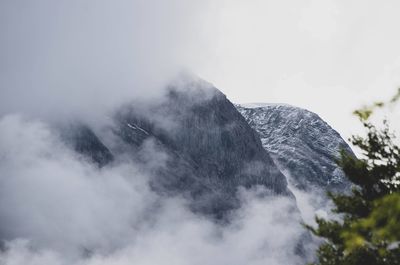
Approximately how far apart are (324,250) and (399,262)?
305cm

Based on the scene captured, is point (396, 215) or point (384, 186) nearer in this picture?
point (396, 215)

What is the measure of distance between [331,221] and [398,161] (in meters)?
3.05

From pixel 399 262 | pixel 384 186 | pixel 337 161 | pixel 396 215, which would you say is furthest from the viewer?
pixel 337 161

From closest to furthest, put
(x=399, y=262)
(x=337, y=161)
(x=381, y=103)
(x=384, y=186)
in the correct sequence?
(x=381, y=103) → (x=399, y=262) → (x=384, y=186) → (x=337, y=161)

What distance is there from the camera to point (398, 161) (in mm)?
17156

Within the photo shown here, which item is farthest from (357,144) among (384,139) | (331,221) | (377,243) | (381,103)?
(381,103)

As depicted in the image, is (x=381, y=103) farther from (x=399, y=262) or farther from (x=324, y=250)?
(x=324, y=250)

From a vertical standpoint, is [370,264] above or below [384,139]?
below

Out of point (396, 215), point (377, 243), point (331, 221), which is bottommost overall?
point (396, 215)

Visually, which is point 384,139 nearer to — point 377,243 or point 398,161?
point 398,161

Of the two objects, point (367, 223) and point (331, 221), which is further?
point (331, 221)

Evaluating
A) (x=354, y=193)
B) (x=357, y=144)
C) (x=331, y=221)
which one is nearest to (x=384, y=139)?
(x=357, y=144)

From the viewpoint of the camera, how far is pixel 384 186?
57.8 ft

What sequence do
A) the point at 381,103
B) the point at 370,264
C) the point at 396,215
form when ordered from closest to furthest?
the point at 396,215 → the point at 381,103 → the point at 370,264
